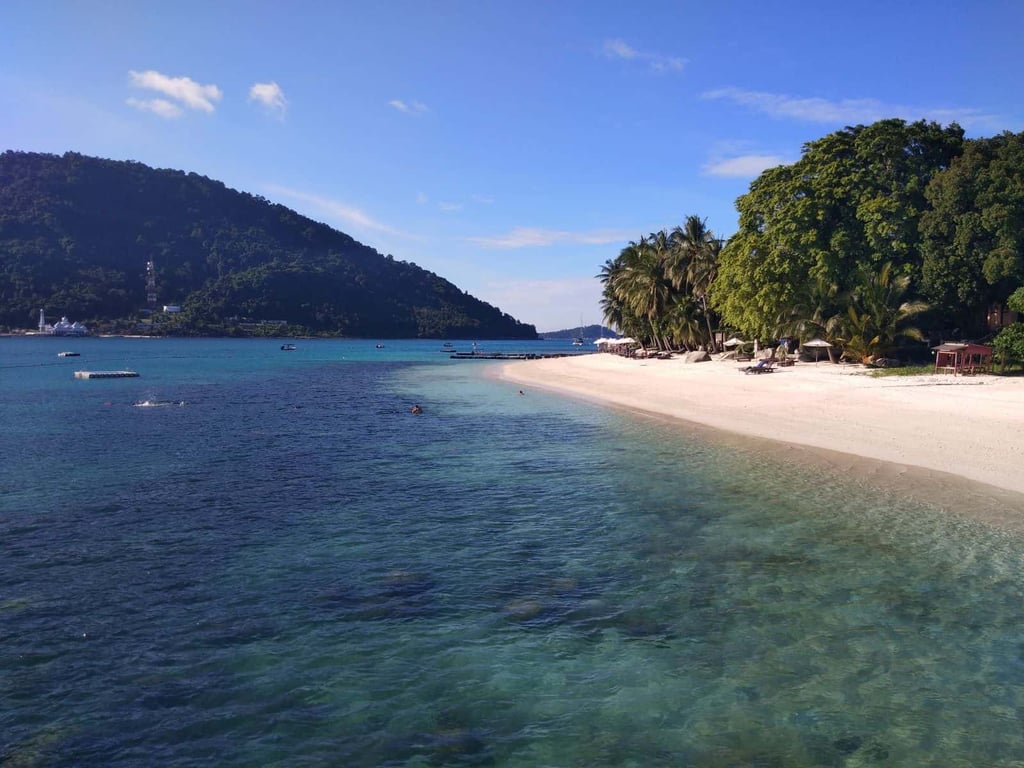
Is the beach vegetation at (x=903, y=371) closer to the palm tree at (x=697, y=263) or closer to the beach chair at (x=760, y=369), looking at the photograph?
the beach chair at (x=760, y=369)

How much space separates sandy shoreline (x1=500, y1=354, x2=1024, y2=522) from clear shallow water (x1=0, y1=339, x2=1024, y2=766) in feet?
11.5

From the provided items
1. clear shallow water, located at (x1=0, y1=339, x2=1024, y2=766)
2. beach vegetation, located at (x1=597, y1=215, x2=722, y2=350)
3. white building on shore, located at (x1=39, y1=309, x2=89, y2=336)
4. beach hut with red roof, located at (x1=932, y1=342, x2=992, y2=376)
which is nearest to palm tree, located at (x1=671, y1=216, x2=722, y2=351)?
beach vegetation, located at (x1=597, y1=215, x2=722, y2=350)

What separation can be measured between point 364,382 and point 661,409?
2940cm

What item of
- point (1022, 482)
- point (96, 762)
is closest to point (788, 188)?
point (1022, 482)

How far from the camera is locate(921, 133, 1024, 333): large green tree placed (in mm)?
34000

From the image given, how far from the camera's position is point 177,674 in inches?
282

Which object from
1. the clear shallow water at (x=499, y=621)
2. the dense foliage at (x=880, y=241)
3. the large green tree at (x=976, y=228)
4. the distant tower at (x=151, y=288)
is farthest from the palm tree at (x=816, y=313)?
the distant tower at (x=151, y=288)

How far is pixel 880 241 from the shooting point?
132 feet

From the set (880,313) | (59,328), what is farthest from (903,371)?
(59,328)

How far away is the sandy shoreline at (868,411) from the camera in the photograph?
17.8 m

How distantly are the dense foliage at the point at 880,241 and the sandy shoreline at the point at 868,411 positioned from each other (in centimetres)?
421

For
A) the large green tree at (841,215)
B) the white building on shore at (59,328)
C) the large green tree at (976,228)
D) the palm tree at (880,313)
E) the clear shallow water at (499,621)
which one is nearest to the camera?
the clear shallow water at (499,621)

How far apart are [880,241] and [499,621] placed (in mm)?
40726

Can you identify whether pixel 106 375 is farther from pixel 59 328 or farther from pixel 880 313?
pixel 59 328
